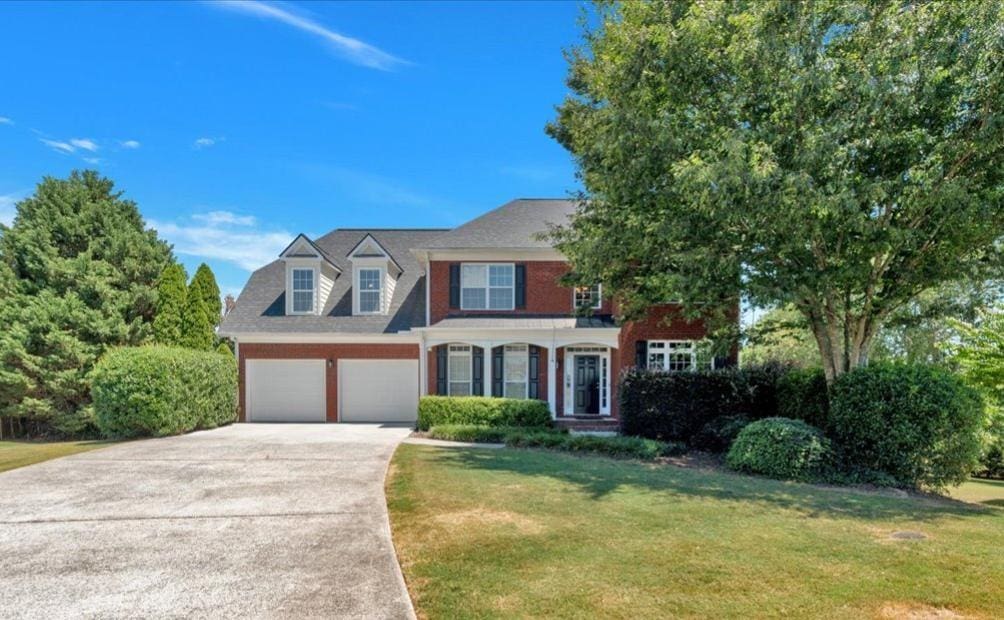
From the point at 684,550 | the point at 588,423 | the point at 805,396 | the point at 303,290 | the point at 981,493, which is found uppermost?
the point at 303,290

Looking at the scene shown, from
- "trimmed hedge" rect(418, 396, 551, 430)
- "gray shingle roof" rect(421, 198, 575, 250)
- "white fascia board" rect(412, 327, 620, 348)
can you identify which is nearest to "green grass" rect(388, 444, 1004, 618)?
"trimmed hedge" rect(418, 396, 551, 430)

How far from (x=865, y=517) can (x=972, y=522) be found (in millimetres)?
1272

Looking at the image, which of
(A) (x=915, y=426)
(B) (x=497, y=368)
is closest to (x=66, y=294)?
(B) (x=497, y=368)

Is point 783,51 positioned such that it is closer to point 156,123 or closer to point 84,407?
point 156,123

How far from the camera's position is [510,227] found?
1983 cm

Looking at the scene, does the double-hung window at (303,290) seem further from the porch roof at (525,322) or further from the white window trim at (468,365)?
the white window trim at (468,365)

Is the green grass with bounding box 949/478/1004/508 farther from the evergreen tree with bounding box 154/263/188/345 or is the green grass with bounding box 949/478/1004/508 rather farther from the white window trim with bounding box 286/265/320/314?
the evergreen tree with bounding box 154/263/188/345

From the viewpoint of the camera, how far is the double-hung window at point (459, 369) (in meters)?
18.7

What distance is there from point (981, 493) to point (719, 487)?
742cm

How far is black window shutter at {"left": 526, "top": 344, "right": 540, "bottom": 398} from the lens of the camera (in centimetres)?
1847

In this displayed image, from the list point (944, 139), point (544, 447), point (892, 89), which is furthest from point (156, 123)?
point (944, 139)

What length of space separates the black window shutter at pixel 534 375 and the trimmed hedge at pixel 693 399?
4864 millimetres

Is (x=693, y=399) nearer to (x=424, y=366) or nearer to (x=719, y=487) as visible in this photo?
(x=719, y=487)

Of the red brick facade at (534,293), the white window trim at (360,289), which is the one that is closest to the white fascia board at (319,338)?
the white window trim at (360,289)
